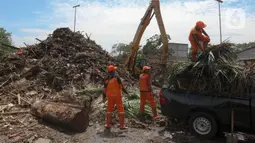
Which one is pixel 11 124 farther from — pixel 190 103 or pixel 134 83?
pixel 134 83

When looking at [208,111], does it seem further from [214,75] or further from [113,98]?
[113,98]

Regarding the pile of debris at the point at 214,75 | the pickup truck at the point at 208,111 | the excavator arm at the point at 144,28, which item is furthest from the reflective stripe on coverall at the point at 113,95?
the excavator arm at the point at 144,28

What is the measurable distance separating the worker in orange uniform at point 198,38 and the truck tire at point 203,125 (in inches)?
82.5

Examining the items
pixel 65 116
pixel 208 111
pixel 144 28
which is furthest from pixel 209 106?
pixel 144 28

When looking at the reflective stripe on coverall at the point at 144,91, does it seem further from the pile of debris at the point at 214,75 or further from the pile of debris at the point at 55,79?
the pile of debris at the point at 55,79

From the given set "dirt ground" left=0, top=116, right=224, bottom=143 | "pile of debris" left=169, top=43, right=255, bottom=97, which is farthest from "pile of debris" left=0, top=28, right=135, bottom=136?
"pile of debris" left=169, top=43, right=255, bottom=97

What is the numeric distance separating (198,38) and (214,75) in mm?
2142

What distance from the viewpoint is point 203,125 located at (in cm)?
608

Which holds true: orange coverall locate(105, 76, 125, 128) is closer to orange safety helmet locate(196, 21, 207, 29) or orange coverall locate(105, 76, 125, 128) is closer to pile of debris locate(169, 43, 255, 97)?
pile of debris locate(169, 43, 255, 97)

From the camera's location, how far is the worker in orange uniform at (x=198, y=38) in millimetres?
7621

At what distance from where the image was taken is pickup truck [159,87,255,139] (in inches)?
215

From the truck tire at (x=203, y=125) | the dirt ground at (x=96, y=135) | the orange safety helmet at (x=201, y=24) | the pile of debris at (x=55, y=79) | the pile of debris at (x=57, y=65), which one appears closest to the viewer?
the truck tire at (x=203, y=125)

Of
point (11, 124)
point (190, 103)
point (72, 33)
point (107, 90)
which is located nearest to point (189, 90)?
point (190, 103)

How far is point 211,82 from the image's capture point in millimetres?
5961
